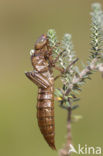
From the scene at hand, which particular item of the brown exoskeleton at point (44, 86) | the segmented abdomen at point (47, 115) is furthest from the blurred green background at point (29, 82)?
the segmented abdomen at point (47, 115)

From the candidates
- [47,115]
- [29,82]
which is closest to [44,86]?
[47,115]

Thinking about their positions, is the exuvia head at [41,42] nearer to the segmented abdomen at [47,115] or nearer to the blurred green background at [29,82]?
the segmented abdomen at [47,115]

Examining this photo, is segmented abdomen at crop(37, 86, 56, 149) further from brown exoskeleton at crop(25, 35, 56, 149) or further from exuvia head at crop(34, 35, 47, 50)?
exuvia head at crop(34, 35, 47, 50)

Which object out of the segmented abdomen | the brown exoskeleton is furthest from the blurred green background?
the segmented abdomen

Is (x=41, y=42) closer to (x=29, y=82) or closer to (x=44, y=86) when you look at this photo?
(x=44, y=86)

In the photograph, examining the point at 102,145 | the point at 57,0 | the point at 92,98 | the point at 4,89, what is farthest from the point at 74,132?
the point at 57,0

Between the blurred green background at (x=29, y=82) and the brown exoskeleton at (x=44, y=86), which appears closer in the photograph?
the brown exoskeleton at (x=44, y=86)

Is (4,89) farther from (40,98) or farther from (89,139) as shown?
(40,98)
